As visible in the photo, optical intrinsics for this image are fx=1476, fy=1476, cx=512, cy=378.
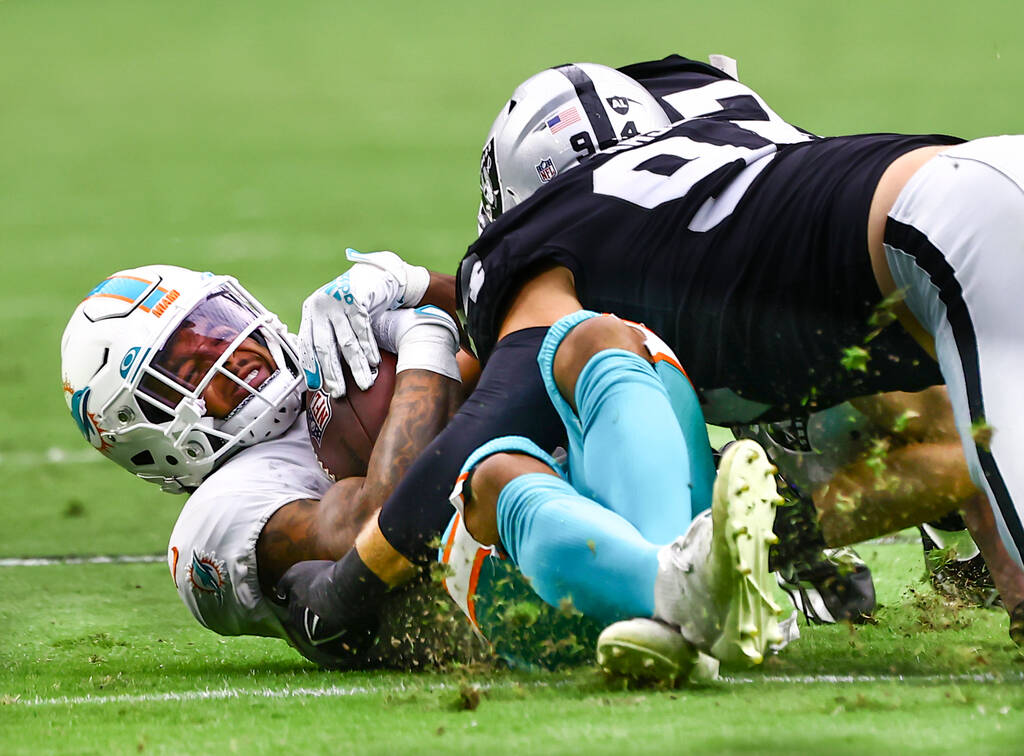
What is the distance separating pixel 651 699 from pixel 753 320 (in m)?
0.71

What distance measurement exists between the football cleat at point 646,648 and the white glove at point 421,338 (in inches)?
44.0

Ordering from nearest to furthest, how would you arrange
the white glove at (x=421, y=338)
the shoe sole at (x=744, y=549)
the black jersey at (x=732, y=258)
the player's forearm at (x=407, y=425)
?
the shoe sole at (x=744, y=549), the black jersey at (x=732, y=258), the player's forearm at (x=407, y=425), the white glove at (x=421, y=338)

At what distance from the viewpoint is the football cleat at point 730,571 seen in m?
1.72

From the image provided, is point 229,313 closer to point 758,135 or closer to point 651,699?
point 758,135

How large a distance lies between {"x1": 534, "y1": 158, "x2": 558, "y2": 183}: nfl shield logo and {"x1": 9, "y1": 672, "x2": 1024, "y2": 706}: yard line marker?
1108 mm

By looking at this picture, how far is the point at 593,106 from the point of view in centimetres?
298

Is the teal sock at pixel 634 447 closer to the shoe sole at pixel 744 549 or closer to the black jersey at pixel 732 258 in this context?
the shoe sole at pixel 744 549

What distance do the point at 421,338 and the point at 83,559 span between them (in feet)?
5.25

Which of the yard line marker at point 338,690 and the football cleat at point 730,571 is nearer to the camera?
the football cleat at point 730,571

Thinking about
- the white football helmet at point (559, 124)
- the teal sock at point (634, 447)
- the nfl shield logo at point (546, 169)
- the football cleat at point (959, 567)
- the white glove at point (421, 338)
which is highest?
the white football helmet at point (559, 124)

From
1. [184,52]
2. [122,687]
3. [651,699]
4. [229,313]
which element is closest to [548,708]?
[651,699]

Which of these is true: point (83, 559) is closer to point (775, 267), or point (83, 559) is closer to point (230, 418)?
point (230, 418)

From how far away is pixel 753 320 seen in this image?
236 centimetres

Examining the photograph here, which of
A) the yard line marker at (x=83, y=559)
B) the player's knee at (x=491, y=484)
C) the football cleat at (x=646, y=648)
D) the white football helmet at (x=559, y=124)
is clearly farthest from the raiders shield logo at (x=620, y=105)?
the yard line marker at (x=83, y=559)
